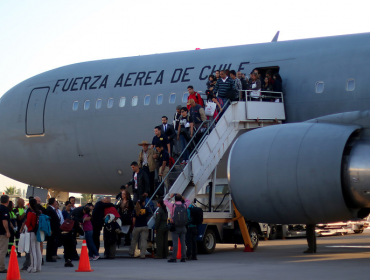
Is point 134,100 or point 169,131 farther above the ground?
point 134,100

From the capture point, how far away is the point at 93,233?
14.8m

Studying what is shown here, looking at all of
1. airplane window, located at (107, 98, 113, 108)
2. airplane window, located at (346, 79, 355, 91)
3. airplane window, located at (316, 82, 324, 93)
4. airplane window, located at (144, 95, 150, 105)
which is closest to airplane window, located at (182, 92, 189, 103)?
airplane window, located at (144, 95, 150, 105)

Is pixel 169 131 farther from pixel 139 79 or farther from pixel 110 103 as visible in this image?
pixel 110 103

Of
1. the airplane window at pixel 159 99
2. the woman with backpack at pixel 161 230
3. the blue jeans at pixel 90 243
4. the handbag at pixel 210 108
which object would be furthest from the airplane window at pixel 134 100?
the blue jeans at pixel 90 243

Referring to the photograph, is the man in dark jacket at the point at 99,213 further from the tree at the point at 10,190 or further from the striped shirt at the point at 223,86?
the tree at the point at 10,190

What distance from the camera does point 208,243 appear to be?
1560 cm

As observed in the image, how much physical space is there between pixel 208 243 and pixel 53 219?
4.53 metres

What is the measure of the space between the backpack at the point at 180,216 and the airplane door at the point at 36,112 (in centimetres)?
940

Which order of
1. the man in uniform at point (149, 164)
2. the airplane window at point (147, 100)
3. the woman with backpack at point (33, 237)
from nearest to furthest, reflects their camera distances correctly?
the woman with backpack at point (33, 237) → the man in uniform at point (149, 164) → the airplane window at point (147, 100)

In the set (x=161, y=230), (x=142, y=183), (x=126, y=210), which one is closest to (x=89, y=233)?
(x=126, y=210)

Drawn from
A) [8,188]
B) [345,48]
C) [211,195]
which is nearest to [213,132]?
[211,195]

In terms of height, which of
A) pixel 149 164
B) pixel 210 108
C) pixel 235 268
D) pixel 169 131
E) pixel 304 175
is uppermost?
pixel 210 108

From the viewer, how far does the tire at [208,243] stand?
15.3 metres

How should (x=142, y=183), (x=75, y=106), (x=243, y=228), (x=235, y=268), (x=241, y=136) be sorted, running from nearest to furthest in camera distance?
1. (x=235, y=268)
2. (x=241, y=136)
3. (x=142, y=183)
4. (x=243, y=228)
5. (x=75, y=106)
